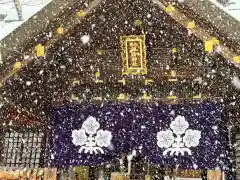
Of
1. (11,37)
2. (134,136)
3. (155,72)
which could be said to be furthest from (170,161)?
(11,37)

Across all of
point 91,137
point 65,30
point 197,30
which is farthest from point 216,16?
point 91,137

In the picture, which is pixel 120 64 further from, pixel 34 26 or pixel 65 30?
pixel 34 26

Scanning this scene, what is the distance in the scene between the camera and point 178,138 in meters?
6.55

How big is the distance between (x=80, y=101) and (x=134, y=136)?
116 centimetres

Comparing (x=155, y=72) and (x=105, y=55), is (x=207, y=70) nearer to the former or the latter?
(x=155, y=72)

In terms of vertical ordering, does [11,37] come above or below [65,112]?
above

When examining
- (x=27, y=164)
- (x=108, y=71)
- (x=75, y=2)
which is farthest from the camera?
(x=27, y=164)

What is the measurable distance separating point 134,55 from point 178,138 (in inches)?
62.2

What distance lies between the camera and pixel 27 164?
7.66 m

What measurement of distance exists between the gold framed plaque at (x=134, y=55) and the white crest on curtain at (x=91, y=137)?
3.61ft

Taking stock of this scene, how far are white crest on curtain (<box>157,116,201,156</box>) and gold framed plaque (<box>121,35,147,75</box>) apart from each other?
1057 mm

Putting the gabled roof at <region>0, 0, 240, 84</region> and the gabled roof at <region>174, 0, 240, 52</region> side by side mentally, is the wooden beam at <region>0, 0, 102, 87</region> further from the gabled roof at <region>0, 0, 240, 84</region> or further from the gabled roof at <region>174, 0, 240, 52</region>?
the gabled roof at <region>174, 0, 240, 52</region>

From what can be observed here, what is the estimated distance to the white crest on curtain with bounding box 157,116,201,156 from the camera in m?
6.45

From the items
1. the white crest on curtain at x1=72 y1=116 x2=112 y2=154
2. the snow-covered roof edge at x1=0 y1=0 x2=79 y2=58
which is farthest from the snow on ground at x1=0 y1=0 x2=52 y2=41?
the white crest on curtain at x1=72 y1=116 x2=112 y2=154
